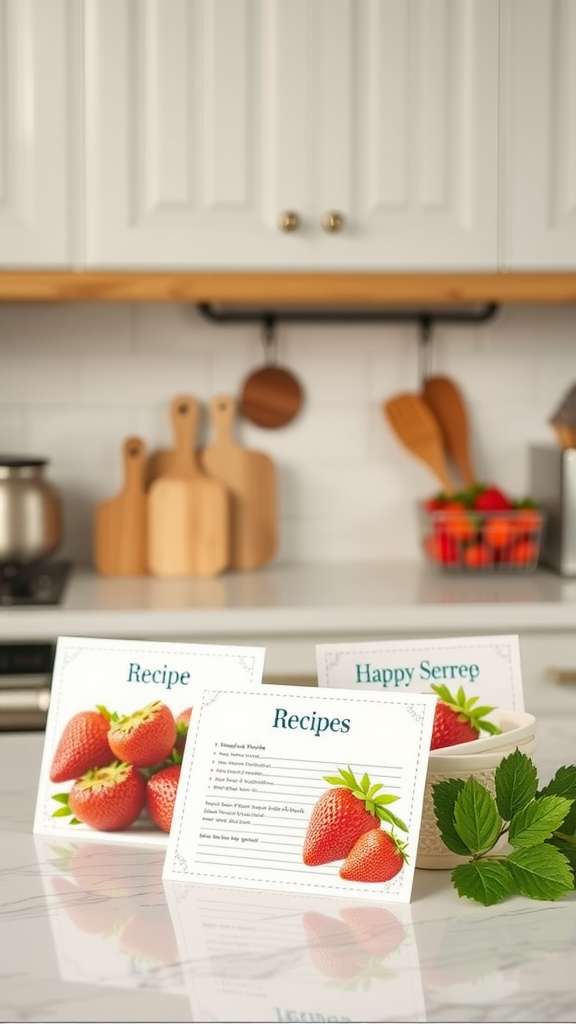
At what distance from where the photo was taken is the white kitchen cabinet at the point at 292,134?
7.76ft

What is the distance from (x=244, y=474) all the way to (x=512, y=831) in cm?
193

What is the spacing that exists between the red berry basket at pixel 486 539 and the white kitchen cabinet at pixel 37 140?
0.93 meters

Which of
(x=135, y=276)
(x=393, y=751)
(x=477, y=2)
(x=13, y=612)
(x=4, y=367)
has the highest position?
(x=477, y=2)

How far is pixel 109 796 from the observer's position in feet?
3.40

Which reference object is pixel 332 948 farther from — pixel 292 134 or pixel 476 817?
pixel 292 134

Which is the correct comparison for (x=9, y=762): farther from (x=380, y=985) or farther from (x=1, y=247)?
(x=1, y=247)

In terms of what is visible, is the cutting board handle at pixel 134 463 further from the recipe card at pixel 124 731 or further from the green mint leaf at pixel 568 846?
the green mint leaf at pixel 568 846

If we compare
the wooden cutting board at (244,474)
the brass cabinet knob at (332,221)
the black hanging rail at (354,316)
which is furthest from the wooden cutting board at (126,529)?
the brass cabinet knob at (332,221)

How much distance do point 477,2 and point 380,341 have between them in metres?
0.75

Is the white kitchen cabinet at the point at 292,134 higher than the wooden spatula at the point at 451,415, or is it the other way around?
the white kitchen cabinet at the point at 292,134

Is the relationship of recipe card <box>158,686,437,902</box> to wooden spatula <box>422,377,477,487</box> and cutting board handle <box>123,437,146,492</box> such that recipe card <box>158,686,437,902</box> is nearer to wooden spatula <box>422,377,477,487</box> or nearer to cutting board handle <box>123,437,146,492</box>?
cutting board handle <box>123,437,146,492</box>

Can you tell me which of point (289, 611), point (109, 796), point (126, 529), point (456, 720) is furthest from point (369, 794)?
point (126, 529)

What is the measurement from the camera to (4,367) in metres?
2.80

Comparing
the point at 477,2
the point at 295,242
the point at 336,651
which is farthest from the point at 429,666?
the point at 477,2
